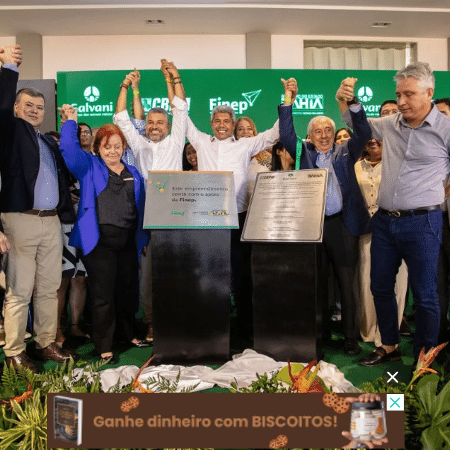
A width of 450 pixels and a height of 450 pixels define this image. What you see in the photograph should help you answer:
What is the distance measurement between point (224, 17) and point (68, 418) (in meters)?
7.85

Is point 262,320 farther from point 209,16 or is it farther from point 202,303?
point 209,16

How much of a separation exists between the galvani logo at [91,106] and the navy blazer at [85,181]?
3786mm

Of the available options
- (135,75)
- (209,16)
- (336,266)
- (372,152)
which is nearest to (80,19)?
(209,16)

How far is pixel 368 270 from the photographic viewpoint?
12.4ft

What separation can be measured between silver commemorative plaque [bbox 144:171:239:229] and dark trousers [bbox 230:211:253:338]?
589 mm

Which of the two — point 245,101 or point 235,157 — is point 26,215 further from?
point 245,101

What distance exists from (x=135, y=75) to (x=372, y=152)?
1848 millimetres

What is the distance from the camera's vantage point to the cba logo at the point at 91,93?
6977 mm

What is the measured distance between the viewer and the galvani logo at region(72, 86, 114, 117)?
697 centimetres

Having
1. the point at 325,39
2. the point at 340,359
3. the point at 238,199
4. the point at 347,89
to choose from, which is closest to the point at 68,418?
the point at 347,89

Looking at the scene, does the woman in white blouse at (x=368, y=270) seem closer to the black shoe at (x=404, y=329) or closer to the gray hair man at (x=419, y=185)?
the black shoe at (x=404, y=329)

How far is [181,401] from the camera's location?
1032mm

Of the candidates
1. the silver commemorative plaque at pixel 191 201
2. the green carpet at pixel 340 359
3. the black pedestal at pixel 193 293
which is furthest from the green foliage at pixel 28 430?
the silver commemorative plaque at pixel 191 201

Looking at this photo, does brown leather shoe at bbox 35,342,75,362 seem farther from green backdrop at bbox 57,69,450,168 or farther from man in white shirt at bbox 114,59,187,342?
green backdrop at bbox 57,69,450,168
